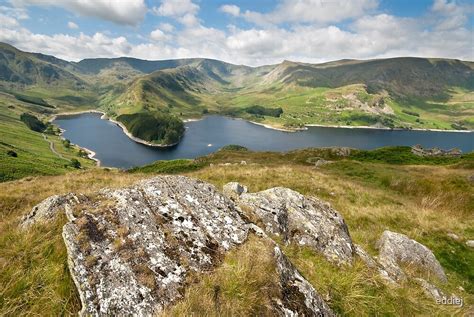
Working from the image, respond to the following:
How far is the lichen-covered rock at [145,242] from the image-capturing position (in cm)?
679

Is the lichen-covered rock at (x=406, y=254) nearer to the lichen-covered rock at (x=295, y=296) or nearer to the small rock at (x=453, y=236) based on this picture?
the small rock at (x=453, y=236)

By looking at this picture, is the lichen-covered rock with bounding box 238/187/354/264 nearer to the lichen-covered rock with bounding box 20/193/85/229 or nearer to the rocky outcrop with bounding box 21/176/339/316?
the rocky outcrop with bounding box 21/176/339/316

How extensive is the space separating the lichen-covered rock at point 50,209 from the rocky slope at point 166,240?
0.04m

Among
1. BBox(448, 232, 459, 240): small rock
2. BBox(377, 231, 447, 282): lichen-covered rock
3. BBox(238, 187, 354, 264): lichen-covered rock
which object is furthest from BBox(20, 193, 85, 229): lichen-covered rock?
BBox(448, 232, 459, 240): small rock

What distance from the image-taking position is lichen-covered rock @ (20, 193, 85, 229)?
29.6 ft

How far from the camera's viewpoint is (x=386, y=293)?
9.58m

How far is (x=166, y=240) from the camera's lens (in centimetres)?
870

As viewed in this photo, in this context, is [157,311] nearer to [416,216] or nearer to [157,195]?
[157,195]

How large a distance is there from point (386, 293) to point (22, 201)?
22.7 metres

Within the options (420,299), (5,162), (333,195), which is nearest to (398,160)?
(333,195)

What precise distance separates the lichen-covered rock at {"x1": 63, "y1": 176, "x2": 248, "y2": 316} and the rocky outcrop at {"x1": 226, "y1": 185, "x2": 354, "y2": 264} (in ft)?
6.81

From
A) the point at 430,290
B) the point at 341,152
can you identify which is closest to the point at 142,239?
the point at 430,290

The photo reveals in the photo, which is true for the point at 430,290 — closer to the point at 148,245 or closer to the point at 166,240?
the point at 166,240

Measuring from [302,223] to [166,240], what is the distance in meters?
6.80
